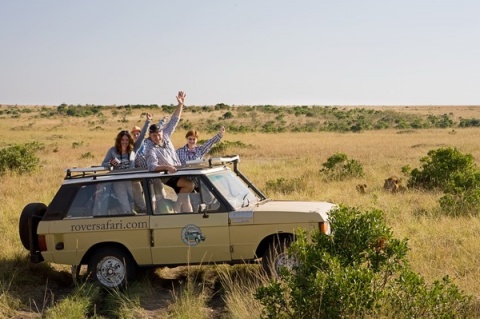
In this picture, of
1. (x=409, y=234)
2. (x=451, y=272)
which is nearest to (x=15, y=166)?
(x=409, y=234)

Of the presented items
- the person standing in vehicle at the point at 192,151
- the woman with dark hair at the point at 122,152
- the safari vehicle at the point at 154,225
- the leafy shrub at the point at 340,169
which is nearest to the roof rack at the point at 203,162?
the safari vehicle at the point at 154,225

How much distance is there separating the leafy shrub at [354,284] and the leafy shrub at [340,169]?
436 inches

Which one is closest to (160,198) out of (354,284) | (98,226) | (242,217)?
(98,226)

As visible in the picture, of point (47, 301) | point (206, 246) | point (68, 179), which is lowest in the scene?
point (47, 301)

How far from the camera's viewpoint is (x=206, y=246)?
755 cm

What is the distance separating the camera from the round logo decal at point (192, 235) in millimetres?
Answer: 7559

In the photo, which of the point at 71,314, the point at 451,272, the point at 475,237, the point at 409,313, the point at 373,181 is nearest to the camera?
the point at 409,313

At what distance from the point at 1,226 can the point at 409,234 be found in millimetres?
6689

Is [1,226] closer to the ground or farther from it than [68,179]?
closer to the ground

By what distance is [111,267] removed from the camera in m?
7.82

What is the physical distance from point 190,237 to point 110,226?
3.26 feet

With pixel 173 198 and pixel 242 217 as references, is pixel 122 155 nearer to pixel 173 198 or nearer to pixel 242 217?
pixel 173 198

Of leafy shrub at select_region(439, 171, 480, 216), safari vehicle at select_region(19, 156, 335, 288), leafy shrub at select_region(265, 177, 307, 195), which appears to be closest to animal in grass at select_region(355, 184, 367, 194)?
leafy shrub at select_region(265, 177, 307, 195)

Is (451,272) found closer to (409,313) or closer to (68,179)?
(409,313)
